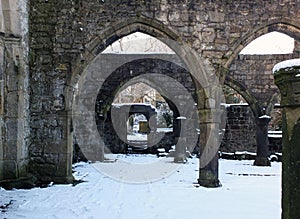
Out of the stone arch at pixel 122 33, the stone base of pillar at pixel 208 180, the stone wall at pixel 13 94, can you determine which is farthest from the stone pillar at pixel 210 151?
the stone wall at pixel 13 94

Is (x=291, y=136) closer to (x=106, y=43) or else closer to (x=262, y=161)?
(x=106, y=43)

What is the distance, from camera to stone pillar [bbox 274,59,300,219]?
217 centimetres

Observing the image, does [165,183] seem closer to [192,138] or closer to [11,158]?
[11,158]

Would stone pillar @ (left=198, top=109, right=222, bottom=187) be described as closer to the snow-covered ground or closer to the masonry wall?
the snow-covered ground

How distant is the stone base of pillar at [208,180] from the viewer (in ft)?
22.4

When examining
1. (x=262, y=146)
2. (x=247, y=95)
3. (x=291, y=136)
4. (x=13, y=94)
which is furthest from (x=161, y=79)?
(x=291, y=136)

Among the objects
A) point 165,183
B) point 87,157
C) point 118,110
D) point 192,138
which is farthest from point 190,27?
point 118,110

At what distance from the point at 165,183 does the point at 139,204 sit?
209 cm

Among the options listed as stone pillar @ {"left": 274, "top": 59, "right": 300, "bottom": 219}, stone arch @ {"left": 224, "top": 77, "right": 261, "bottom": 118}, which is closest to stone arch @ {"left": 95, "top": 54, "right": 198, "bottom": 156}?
stone arch @ {"left": 224, "top": 77, "right": 261, "bottom": 118}

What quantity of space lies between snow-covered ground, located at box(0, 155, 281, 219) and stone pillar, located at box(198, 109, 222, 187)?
0.82 feet

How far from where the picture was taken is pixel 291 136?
7.25 feet

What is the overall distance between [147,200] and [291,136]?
3.61 m

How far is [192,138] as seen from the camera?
48.1 feet

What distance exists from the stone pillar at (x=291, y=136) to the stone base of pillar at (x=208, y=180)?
4.64 meters
